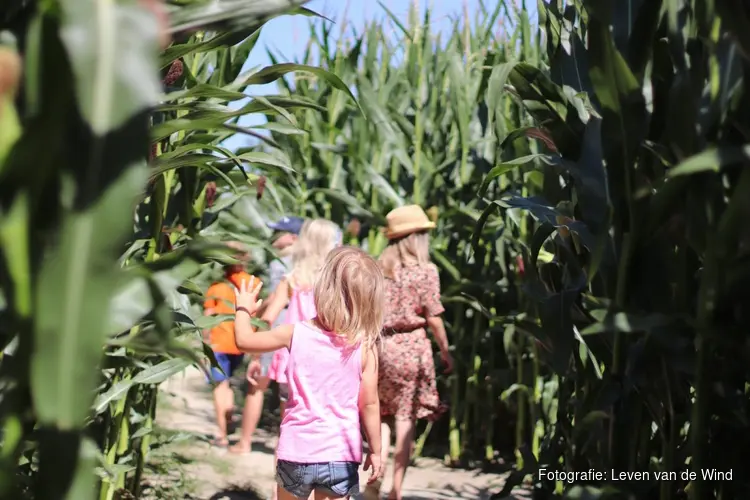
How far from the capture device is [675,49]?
1.87 meters

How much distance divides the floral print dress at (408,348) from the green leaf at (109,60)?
375cm

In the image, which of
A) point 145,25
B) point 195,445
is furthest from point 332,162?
point 145,25

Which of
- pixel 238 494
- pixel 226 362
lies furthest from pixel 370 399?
pixel 226 362

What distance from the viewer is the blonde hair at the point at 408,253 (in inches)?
188

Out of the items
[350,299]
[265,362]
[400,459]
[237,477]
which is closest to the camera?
[350,299]

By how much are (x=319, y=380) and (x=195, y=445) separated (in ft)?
11.3

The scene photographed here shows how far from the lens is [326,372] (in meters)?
2.89

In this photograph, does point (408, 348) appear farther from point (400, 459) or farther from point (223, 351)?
point (223, 351)

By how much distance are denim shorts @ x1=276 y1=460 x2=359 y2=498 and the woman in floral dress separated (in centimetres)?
168

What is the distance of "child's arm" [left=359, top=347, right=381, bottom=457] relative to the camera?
10.0 feet

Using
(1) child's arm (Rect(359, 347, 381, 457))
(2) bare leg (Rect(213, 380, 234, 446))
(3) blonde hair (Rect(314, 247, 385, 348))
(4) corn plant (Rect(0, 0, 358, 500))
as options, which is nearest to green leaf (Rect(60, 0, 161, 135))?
(4) corn plant (Rect(0, 0, 358, 500))

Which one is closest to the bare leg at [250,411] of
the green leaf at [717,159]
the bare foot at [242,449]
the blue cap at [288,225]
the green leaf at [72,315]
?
the bare foot at [242,449]

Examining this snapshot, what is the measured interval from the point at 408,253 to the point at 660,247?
2923mm

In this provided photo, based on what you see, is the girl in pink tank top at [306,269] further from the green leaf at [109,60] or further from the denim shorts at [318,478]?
the green leaf at [109,60]
